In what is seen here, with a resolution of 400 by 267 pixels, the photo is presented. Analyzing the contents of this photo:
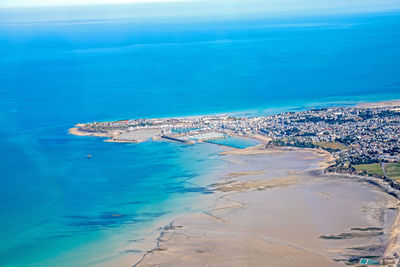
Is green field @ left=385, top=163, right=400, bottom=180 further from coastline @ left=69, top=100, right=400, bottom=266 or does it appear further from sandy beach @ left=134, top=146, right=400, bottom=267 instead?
sandy beach @ left=134, top=146, right=400, bottom=267

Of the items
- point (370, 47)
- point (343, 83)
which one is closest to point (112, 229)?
point (343, 83)

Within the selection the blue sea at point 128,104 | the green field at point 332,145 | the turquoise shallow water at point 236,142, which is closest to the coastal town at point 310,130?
the green field at point 332,145

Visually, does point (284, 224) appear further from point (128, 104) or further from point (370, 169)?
point (128, 104)

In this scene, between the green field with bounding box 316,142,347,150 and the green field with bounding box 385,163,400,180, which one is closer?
the green field with bounding box 385,163,400,180

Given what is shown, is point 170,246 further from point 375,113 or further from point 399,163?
point 375,113

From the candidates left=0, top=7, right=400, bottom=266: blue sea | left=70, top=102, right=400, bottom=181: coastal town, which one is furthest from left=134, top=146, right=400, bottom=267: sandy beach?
left=70, top=102, right=400, bottom=181: coastal town

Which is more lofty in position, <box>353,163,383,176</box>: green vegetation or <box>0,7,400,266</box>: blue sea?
<box>0,7,400,266</box>: blue sea
